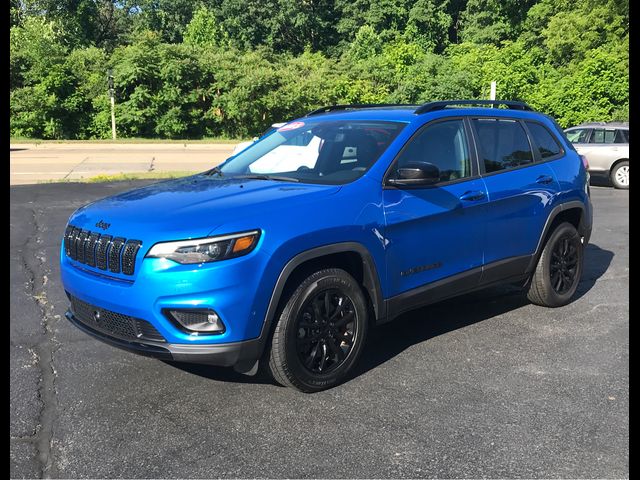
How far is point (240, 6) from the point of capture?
5400cm

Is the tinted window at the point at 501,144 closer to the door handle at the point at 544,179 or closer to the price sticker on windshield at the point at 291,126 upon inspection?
the door handle at the point at 544,179

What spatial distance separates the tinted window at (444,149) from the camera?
4.39m

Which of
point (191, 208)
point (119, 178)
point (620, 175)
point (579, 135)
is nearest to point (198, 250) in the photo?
point (191, 208)

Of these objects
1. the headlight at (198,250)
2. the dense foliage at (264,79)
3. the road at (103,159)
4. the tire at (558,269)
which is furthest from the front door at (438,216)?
A: the dense foliage at (264,79)

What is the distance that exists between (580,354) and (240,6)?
54387mm

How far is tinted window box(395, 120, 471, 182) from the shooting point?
14.4ft

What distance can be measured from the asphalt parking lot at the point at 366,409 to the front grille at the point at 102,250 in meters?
0.79

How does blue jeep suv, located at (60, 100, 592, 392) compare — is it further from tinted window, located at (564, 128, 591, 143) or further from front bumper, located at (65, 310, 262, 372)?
tinted window, located at (564, 128, 591, 143)

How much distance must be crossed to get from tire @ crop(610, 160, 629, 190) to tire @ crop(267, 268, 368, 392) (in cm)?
1315

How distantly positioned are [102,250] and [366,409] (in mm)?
1720

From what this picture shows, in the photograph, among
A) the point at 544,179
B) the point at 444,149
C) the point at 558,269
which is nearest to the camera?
the point at 444,149

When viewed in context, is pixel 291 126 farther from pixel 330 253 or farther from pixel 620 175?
pixel 620 175

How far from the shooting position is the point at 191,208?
3547mm
